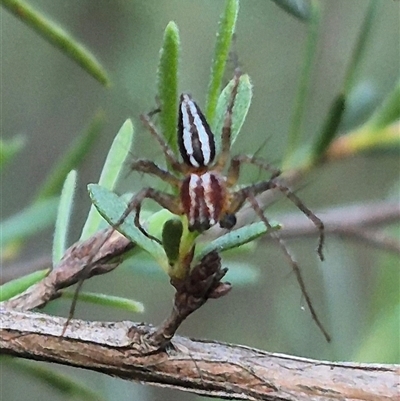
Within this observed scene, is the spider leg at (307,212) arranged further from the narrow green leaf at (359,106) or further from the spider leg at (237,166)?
the narrow green leaf at (359,106)

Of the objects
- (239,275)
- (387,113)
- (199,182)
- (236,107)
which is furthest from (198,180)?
(387,113)

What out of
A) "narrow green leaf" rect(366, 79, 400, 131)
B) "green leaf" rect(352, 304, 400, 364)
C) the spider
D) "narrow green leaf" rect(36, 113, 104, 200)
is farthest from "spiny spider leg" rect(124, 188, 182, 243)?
"green leaf" rect(352, 304, 400, 364)

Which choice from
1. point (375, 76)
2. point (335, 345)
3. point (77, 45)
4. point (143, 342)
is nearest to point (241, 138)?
point (375, 76)

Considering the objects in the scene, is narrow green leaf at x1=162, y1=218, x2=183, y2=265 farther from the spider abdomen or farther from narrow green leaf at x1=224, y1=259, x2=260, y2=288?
narrow green leaf at x1=224, y1=259, x2=260, y2=288

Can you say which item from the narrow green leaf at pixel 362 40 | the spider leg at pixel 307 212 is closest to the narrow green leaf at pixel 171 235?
the spider leg at pixel 307 212

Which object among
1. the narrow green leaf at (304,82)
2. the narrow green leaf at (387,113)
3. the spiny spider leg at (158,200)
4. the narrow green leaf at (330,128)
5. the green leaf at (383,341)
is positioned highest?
the narrow green leaf at (387,113)

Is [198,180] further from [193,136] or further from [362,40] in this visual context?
[362,40]
